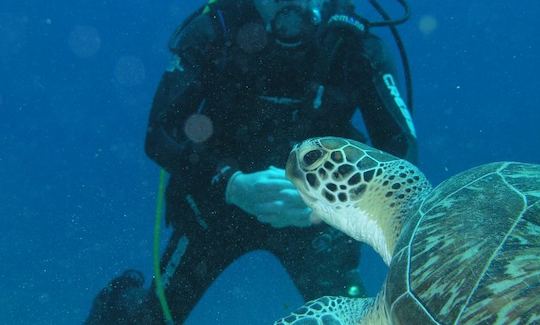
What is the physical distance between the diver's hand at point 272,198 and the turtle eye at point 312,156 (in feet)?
1.87

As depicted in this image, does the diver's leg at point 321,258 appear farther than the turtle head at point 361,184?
Yes

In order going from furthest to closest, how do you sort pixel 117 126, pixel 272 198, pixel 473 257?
pixel 117 126
pixel 272 198
pixel 473 257

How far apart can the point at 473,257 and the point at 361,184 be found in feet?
2.33

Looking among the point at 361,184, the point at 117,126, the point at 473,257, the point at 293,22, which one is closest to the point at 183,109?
the point at 293,22

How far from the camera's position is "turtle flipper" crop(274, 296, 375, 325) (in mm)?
1873

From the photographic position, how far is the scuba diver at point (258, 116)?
10.3 feet

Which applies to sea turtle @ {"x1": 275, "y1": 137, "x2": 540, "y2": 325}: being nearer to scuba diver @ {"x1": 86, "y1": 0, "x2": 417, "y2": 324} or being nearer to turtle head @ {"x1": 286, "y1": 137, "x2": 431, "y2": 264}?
turtle head @ {"x1": 286, "y1": 137, "x2": 431, "y2": 264}

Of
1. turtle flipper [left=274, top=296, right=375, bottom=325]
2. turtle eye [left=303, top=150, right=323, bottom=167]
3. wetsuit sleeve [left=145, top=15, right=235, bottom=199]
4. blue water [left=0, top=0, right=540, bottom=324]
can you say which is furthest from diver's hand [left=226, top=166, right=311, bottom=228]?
blue water [left=0, top=0, right=540, bottom=324]

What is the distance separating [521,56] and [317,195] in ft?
169

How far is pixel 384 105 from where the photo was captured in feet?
10.6

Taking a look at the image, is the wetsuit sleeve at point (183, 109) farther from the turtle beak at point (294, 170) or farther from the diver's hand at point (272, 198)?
the turtle beak at point (294, 170)

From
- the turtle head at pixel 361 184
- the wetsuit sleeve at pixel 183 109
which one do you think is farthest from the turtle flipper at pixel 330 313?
the wetsuit sleeve at pixel 183 109

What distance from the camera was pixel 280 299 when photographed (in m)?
19.0

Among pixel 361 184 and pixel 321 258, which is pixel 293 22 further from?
pixel 321 258
